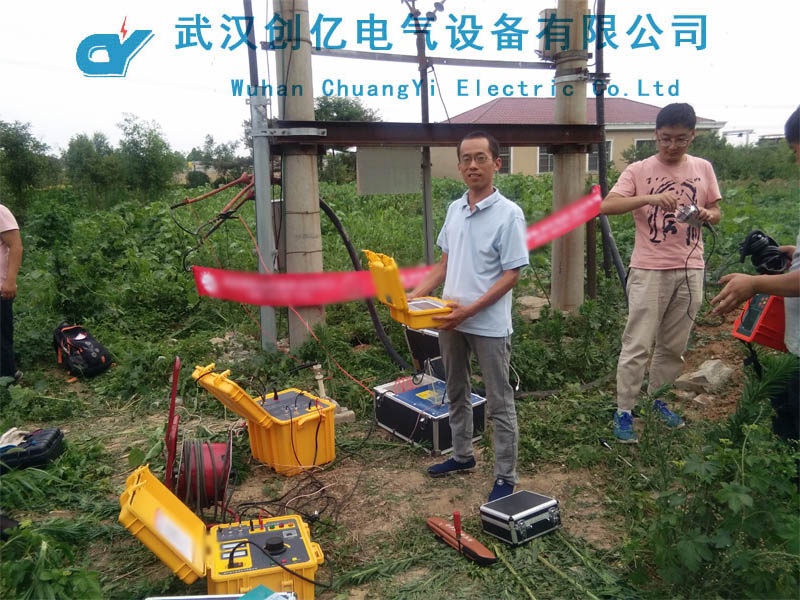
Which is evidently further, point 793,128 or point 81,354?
point 81,354

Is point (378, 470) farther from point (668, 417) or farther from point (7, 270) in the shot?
point (7, 270)

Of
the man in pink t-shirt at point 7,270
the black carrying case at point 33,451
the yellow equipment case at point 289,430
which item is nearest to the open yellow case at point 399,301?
the yellow equipment case at point 289,430

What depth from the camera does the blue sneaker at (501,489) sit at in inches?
127

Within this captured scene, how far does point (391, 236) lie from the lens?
879cm

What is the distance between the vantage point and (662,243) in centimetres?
377

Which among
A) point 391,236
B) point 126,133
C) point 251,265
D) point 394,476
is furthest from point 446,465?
point 126,133

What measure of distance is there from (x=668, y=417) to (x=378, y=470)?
1.96 metres

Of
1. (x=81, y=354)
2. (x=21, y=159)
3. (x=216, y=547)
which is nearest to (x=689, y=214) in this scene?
(x=216, y=547)

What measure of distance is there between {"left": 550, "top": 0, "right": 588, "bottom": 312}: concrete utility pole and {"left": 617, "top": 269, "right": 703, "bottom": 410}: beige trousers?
232cm

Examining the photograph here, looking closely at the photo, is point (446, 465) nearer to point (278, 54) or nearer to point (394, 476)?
point (394, 476)

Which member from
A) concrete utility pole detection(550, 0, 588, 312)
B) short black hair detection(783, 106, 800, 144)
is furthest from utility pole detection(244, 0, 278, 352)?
short black hair detection(783, 106, 800, 144)

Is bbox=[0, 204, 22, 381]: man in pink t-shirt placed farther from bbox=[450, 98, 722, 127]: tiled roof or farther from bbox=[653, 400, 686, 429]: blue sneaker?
bbox=[653, 400, 686, 429]: blue sneaker

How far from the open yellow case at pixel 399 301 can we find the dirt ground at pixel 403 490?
3.38ft

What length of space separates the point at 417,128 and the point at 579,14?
2250 mm
